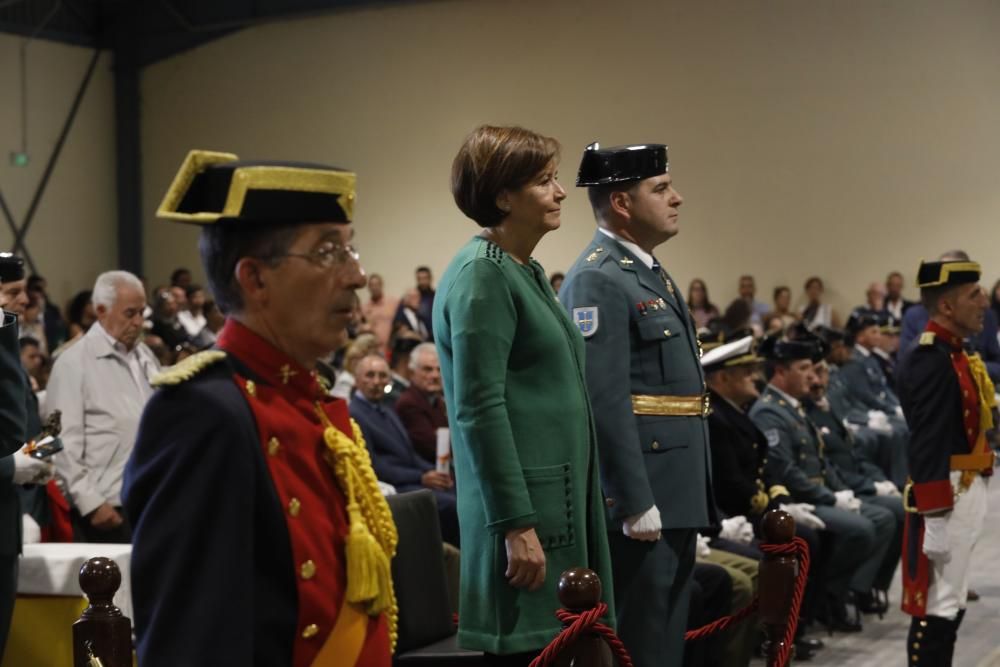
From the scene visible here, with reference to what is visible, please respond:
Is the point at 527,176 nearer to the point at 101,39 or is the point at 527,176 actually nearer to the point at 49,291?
the point at 49,291

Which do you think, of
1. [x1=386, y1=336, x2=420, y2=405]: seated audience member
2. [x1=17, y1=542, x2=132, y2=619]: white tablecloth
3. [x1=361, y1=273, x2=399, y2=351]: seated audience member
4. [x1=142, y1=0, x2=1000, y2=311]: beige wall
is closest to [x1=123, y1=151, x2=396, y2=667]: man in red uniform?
[x1=17, y1=542, x2=132, y2=619]: white tablecloth

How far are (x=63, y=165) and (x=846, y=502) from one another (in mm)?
12515

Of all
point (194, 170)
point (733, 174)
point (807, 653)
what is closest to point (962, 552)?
point (807, 653)

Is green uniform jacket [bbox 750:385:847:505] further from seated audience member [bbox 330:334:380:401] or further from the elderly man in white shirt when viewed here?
the elderly man in white shirt

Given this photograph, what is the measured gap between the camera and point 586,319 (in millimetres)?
3287

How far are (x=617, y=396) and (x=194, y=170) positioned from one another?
5.19 feet

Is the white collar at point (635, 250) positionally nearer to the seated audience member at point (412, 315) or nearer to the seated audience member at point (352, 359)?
the seated audience member at point (352, 359)

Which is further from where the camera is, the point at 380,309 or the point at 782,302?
the point at 380,309

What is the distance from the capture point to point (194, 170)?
1.79 meters

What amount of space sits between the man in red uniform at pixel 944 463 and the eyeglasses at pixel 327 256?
3205 millimetres

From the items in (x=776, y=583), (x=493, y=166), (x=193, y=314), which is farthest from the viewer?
(x=193, y=314)

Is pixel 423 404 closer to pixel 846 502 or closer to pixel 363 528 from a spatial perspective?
pixel 846 502

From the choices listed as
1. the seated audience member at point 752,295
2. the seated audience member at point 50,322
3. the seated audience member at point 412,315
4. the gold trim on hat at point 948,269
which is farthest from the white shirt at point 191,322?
the gold trim on hat at point 948,269

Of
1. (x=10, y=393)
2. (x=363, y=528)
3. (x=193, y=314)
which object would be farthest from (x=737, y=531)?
(x=193, y=314)
